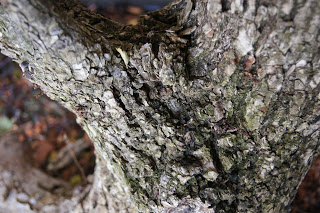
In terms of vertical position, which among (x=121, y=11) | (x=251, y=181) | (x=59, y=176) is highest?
(x=121, y=11)

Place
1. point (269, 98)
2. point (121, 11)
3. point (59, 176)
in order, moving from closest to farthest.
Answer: point (269, 98) < point (121, 11) < point (59, 176)

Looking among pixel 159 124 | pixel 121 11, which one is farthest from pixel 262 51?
pixel 121 11

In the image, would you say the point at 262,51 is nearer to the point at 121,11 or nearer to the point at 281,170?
the point at 281,170

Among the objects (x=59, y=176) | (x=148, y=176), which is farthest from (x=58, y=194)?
(x=148, y=176)

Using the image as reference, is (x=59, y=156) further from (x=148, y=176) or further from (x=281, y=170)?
(x=281, y=170)

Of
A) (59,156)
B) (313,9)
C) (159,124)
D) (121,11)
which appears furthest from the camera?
(59,156)

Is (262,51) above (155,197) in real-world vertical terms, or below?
above

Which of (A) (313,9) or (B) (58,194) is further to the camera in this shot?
(B) (58,194)
